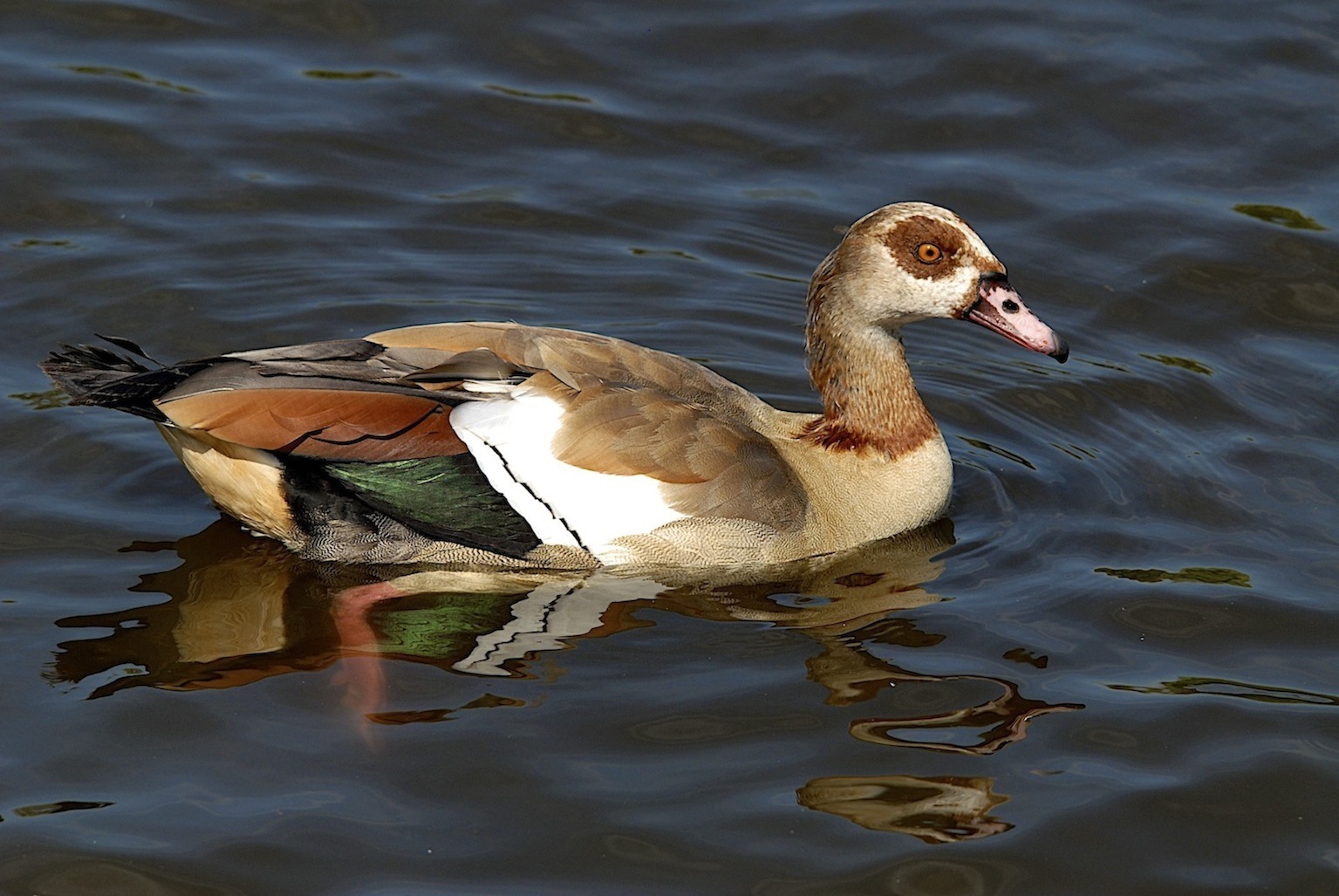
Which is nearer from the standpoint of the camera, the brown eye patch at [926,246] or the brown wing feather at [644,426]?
the brown wing feather at [644,426]

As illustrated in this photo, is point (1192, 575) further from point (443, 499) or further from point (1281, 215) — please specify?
point (1281, 215)

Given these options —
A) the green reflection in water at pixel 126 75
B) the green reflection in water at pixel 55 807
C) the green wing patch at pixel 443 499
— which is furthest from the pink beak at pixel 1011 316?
the green reflection in water at pixel 126 75

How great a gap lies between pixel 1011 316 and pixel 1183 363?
1937 mm

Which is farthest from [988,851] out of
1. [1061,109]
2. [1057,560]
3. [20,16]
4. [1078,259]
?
[20,16]

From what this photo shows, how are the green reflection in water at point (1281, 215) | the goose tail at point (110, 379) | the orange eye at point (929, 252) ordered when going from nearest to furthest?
the goose tail at point (110, 379) → the orange eye at point (929, 252) → the green reflection in water at point (1281, 215)

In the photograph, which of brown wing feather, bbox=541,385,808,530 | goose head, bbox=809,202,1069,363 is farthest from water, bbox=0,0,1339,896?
goose head, bbox=809,202,1069,363

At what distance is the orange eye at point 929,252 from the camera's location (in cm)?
703

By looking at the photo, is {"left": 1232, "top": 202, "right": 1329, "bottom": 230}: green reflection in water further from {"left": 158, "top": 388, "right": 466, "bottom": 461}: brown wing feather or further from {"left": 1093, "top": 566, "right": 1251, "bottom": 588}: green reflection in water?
{"left": 158, "top": 388, "right": 466, "bottom": 461}: brown wing feather

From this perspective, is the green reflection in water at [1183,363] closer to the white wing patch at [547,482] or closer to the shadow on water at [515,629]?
the shadow on water at [515,629]

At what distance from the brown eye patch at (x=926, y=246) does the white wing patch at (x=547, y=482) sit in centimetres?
138

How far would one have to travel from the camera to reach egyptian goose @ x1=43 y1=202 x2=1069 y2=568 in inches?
254

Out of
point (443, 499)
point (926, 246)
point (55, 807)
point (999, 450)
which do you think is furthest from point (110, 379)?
point (999, 450)

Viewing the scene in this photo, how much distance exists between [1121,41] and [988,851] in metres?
7.18

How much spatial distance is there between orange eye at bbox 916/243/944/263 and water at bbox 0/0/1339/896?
1147 mm
